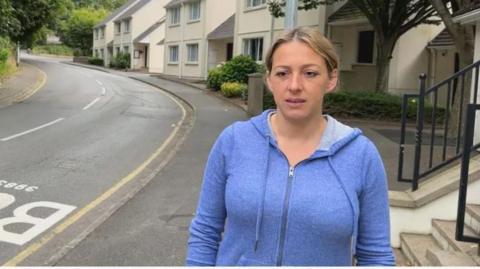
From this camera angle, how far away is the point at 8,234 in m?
6.42

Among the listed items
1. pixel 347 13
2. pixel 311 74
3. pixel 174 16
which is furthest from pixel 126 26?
pixel 311 74

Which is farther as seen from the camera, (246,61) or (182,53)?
(182,53)

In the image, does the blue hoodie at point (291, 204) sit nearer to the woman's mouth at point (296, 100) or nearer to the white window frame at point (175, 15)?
the woman's mouth at point (296, 100)

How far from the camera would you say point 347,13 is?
2333cm

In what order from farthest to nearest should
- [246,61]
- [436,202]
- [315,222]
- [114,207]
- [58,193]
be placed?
1. [246,61]
2. [58,193]
3. [114,207]
4. [436,202]
5. [315,222]

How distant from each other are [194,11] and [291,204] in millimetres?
41003

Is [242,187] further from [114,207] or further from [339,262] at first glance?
[114,207]

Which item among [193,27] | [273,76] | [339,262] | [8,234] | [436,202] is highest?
[193,27]

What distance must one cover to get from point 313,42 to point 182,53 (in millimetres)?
41161

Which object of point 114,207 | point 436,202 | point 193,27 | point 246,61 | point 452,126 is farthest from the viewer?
point 193,27

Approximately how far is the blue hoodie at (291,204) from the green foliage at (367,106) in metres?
16.1

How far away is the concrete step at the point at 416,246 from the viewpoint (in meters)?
5.51

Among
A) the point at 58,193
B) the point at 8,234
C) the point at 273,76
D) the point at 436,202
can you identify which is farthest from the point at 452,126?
the point at 273,76

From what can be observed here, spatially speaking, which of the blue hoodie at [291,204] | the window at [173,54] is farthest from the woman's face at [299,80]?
the window at [173,54]
